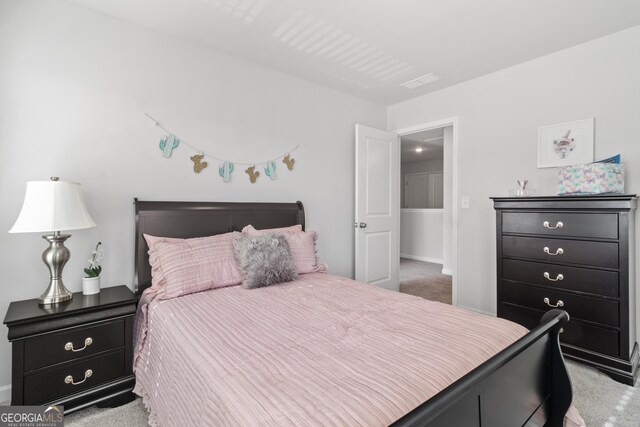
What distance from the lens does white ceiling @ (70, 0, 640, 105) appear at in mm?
2064

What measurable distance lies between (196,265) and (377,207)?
2341 millimetres

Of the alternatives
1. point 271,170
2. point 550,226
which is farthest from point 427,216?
point 271,170

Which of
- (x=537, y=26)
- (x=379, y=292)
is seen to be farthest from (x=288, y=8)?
(x=379, y=292)

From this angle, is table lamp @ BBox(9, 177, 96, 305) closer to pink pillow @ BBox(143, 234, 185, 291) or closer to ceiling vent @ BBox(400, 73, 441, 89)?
pink pillow @ BBox(143, 234, 185, 291)

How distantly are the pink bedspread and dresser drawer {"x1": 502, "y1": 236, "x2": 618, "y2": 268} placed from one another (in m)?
1.25

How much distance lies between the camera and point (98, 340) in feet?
5.78

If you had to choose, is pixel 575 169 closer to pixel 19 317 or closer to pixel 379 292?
pixel 379 292

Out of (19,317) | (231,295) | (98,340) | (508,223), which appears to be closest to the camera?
(19,317)

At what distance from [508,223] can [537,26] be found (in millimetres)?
1512

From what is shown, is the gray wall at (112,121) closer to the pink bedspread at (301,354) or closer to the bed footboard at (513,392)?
the pink bedspread at (301,354)

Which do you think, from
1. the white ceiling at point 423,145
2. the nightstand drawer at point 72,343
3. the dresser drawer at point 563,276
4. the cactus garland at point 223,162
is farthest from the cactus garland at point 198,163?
the white ceiling at point 423,145

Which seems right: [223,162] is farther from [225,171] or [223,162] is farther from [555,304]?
[555,304]

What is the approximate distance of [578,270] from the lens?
2.22 metres

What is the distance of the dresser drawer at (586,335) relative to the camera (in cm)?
209
